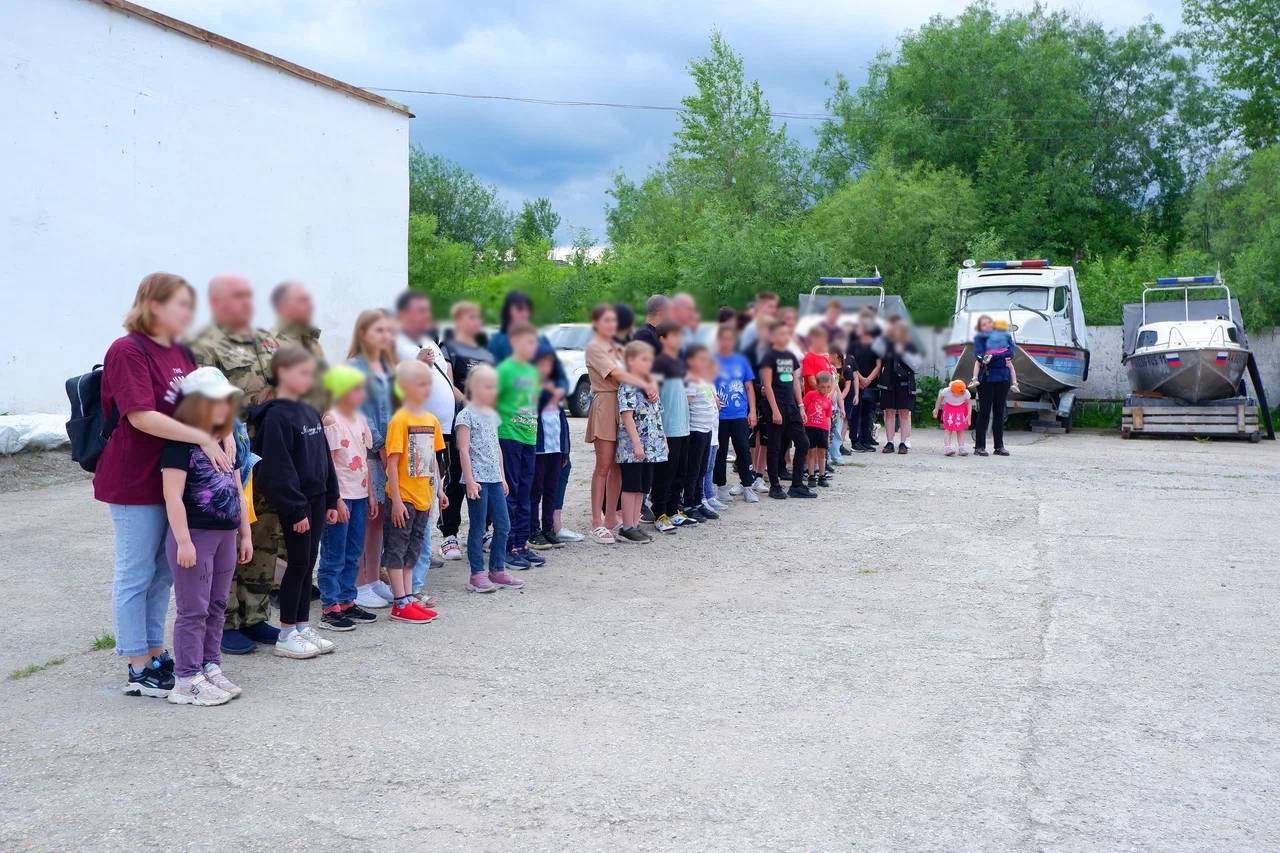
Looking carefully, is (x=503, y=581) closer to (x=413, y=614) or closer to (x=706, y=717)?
(x=413, y=614)

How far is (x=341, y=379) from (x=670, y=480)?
7.08 meters

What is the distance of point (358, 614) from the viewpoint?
607 cm

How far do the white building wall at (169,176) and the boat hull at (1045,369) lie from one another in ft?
6.46

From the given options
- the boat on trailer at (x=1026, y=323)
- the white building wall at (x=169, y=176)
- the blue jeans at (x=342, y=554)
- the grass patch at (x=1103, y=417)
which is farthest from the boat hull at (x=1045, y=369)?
the grass patch at (x=1103, y=417)

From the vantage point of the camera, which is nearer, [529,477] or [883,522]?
[529,477]

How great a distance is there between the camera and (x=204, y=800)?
378 centimetres

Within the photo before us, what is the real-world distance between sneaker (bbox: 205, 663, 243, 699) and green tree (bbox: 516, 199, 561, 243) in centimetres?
330

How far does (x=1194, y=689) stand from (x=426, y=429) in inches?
151

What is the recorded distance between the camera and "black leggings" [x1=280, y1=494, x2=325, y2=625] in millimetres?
5113

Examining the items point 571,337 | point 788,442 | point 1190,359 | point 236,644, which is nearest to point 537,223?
point 571,337

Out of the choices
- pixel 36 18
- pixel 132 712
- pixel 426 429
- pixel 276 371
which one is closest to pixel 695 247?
pixel 276 371

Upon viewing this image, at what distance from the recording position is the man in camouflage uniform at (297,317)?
216cm

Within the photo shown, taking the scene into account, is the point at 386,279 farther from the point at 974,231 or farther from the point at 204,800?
the point at 974,231

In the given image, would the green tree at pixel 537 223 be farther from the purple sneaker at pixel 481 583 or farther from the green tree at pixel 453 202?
the purple sneaker at pixel 481 583
